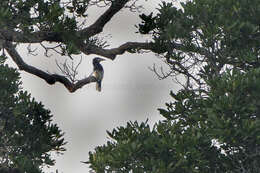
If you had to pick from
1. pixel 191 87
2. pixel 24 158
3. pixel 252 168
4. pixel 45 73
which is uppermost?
pixel 45 73

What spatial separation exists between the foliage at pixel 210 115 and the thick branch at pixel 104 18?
1306 millimetres

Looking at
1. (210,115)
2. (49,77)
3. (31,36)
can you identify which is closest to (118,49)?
(49,77)

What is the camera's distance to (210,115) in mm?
11258

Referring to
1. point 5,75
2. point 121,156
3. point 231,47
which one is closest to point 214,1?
point 231,47

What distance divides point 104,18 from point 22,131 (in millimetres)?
3131

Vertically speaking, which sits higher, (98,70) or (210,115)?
(98,70)

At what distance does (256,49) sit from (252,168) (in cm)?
244

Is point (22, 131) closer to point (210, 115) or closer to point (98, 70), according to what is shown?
point (98, 70)

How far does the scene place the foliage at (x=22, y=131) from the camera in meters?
13.6

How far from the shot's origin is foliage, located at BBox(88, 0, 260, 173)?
36.9 ft

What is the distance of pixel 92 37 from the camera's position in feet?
45.9

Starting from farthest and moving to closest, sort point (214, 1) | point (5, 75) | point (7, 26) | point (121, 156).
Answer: point (5, 75), point (214, 1), point (7, 26), point (121, 156)

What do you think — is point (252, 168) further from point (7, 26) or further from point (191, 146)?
point (7, 26)

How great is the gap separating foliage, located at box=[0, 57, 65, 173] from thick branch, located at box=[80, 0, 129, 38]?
1865 mm
